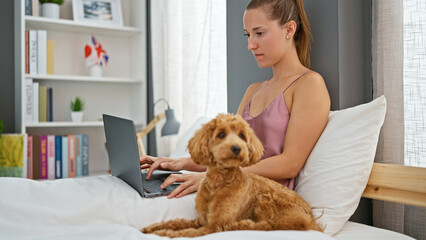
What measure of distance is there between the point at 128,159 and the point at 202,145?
14.1 inches

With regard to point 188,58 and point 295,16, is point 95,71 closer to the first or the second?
point 188,58

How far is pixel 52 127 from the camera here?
2.93 m

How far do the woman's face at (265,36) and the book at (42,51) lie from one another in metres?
1.87

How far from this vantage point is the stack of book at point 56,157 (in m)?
2.66

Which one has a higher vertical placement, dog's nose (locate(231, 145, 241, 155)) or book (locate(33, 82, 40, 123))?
book (locate(33, 82, 40, 123))

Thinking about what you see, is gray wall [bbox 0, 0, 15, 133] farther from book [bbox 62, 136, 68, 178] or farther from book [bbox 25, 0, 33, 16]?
book [bbox 62, 136, 68, 178]

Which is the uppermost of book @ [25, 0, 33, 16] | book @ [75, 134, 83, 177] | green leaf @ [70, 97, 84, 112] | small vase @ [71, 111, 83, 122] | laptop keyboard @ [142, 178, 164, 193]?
book @ [25, 0, 33, 16]

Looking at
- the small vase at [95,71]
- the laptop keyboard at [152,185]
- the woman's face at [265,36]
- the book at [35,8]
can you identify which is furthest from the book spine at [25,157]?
the woman's face at [265,36]

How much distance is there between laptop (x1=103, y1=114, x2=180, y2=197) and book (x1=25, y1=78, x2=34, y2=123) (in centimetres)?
160

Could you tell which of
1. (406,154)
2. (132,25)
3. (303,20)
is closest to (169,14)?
(132,25)

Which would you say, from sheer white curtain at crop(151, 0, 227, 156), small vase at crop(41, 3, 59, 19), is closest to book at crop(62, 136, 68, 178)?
sheer white curtain at crop(151, 0, 227, 156)

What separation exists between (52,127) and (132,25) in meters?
1.08

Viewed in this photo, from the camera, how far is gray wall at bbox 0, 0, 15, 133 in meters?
2.79

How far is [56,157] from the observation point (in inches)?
107
